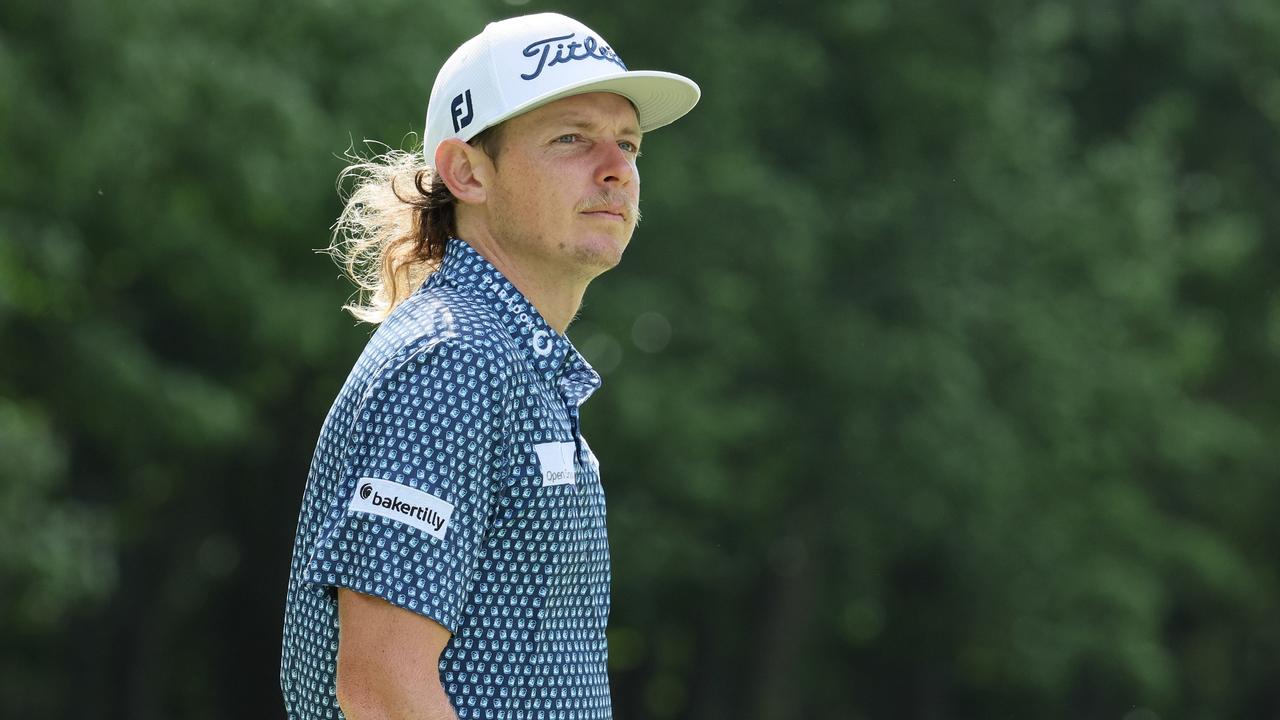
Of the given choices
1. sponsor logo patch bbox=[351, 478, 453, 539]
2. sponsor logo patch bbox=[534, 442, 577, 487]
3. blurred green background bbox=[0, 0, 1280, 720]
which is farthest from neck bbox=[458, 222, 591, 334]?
blurred green background bbox=[0, 0, 1280, 720]

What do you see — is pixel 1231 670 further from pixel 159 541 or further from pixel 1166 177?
pixel 159 541

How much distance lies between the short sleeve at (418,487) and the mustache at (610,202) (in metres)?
0.51

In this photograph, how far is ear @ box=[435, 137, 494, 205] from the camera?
2.91 m

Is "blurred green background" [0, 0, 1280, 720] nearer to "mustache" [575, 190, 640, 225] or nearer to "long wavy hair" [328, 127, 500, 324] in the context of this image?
"long wavy hair" [328, 127, 500, 324]

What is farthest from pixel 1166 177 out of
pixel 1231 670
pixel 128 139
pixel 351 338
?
pixel 128 139

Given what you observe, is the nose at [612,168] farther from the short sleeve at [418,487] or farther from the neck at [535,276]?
the short sleeve at [418,487]

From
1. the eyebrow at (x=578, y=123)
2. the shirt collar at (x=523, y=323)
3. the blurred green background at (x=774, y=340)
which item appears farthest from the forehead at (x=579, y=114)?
the blurred green background at (x=774, y=340)

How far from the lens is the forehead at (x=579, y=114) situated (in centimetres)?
290

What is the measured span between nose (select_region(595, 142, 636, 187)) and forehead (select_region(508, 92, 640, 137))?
0.12 feet

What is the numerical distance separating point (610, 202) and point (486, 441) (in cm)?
61

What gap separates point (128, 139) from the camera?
1180cm

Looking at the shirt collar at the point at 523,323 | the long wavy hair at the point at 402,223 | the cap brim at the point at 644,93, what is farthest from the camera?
the long wavy hair at the point at 402,223

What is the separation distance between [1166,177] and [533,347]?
67.5 feet

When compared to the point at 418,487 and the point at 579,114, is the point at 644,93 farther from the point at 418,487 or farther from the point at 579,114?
the point at 418,487
